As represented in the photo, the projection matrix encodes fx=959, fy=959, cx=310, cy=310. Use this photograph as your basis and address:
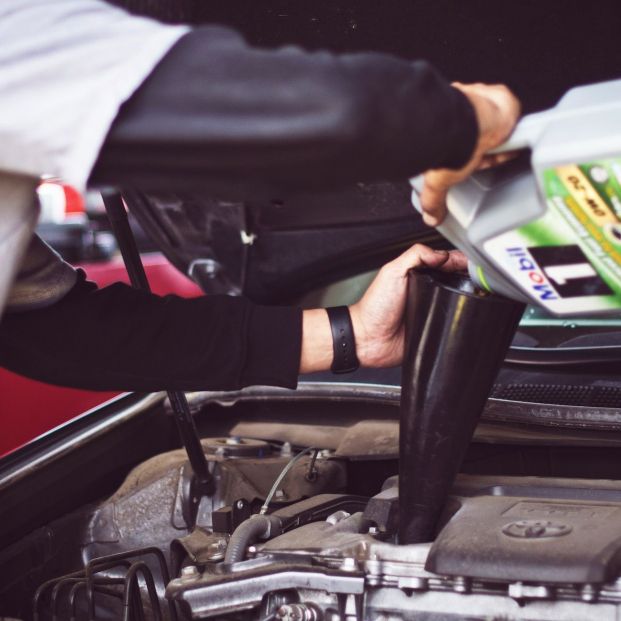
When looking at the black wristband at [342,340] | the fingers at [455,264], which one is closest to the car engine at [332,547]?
the black wristband at [342,340]

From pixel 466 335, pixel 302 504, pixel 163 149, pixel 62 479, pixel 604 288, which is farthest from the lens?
pixel 62 479

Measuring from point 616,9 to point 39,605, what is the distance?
3.71ft

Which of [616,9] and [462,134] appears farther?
[616,9]

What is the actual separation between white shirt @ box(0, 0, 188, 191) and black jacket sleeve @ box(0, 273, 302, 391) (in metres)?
0.46

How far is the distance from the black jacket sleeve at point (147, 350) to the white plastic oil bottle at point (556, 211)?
0.35m

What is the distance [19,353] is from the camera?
1.23 metres

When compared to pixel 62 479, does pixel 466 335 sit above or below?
above

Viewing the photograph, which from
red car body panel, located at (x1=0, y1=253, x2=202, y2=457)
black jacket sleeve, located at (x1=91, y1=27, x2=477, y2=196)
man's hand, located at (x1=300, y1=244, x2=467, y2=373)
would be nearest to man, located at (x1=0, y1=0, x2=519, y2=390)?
black jacket sleeve, located at (x1=91, y1=27, x2=477, y2=196)

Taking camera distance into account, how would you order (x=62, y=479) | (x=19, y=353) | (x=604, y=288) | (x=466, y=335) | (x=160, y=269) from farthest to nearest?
1. (x=160, y=269)
2. (x=62, y=479)
3. (x=19, y=353)
4. (x=466, y=335)
5. (x=604, y=288)

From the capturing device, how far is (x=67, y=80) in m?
0.79

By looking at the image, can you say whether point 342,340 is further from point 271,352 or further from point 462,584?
point 462,584

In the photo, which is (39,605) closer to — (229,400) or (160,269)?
(229,400)

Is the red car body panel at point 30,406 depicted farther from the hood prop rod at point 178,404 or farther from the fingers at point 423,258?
the fingers at point 423,258

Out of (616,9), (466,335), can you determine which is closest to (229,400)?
(466,335)
